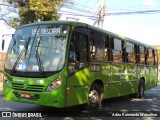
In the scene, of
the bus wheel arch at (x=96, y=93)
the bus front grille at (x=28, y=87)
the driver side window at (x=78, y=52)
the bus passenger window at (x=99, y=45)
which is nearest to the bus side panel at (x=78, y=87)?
the driver side window at (x=78, y=52)

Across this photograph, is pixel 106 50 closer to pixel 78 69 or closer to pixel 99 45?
pixel 99 45

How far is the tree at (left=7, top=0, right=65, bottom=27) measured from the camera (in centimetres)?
2375

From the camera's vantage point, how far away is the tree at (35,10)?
935 inches

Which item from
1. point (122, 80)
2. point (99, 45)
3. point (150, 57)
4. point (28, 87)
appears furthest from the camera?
point (150, 57)

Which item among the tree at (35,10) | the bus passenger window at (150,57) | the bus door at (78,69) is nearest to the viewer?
the bus door at (78,69)

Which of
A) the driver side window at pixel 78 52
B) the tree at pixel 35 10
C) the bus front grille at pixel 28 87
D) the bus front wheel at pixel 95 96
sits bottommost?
the bus front wheel at pixel 95 96

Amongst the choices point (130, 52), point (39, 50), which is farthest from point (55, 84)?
point (130, 52)

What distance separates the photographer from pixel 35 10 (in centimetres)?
2403

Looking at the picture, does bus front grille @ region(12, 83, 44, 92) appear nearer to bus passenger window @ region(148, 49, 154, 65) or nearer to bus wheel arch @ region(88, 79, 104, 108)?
bus wheel arch @ region(88, 79, 104, 108)

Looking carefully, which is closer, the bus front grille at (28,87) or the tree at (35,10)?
the bus front grille at (28,87)

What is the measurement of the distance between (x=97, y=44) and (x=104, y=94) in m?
1.81

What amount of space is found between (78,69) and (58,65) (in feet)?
2.59

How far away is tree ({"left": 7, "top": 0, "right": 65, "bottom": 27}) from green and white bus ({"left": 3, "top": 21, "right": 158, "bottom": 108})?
44.3 feet

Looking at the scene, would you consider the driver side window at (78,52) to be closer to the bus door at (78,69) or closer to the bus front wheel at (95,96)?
the bus door at (78,69)
